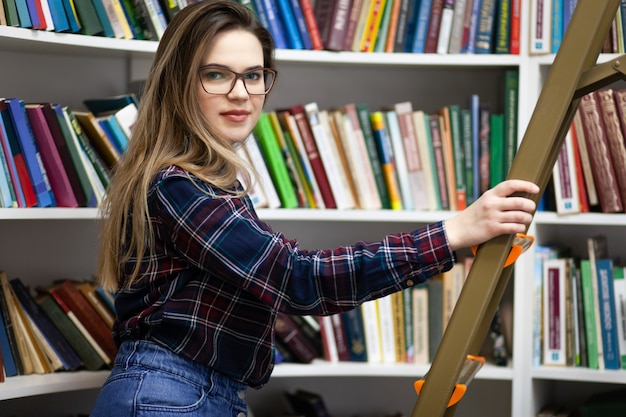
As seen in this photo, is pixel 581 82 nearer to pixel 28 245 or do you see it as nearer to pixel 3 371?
pixel 3 371

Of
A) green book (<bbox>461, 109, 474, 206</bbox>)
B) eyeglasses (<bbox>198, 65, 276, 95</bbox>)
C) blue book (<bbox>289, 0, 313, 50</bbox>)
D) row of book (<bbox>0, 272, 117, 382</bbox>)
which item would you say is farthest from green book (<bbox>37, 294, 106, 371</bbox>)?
green book (<bbox>461, 109, 474, 206</bbox>)

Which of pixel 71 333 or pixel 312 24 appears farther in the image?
pixel 312 24

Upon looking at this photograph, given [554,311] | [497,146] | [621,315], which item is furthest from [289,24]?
[621,315]

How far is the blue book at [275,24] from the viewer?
1.83 meters

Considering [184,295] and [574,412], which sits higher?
[184,295]

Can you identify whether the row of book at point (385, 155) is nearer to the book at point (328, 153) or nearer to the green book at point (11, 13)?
the book at point (328, 153)

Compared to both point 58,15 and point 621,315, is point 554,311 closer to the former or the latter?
point 621,315

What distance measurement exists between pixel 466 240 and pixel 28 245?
1.24 m

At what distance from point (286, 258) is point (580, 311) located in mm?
941

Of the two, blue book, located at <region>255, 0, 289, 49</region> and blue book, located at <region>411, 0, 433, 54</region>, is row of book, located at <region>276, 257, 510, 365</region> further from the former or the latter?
blue book, located at <region>255, 0, 289, 49</region>

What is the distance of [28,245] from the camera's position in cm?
195

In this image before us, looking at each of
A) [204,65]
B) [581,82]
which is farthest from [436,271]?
[204,65]

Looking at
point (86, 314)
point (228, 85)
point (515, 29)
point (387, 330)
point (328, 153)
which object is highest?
point (515, 29)

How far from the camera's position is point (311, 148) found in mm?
1868
